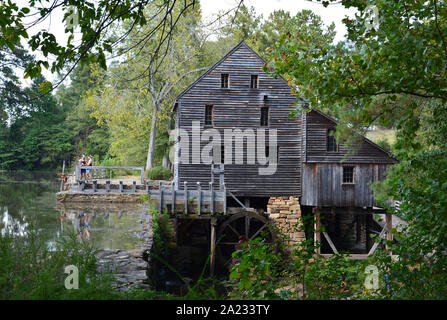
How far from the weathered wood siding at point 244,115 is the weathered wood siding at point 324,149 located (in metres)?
0.75

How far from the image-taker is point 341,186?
63.3 feet

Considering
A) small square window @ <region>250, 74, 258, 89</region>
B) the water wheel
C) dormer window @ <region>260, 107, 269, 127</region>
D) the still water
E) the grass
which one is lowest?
the water wheel

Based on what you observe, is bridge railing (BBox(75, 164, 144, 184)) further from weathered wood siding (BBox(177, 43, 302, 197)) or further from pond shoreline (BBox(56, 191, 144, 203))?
weathered wood siding (BBox(177, 43, 302, 197))

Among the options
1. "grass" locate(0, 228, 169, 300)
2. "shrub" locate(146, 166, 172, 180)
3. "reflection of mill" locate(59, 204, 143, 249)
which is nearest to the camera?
"grass" locate(0, 228, 169, 300)

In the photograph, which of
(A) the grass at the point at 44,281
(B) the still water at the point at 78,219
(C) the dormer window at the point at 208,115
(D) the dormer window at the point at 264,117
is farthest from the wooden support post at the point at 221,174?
(A) the grass at the point at 44,281

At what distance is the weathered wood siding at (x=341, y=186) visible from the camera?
1927 cm

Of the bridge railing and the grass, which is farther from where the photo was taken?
the bridge railing

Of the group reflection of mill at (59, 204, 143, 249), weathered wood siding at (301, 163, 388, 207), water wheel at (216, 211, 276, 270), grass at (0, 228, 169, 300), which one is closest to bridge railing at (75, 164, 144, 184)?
reflection of mill at (59, 204, 143, 249)

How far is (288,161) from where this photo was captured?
2016 centimetres

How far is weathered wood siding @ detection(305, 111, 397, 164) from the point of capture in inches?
758

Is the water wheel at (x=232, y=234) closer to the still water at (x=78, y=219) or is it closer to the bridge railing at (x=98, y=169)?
the still water at (x=78, y=219)

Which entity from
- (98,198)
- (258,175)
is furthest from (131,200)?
(258,175)

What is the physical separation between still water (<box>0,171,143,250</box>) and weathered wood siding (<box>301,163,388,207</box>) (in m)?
9.13
